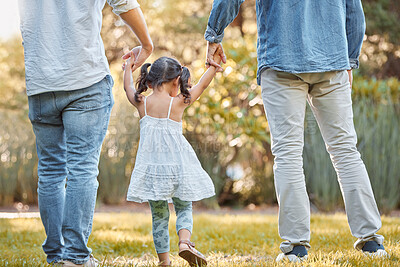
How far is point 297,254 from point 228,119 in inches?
157

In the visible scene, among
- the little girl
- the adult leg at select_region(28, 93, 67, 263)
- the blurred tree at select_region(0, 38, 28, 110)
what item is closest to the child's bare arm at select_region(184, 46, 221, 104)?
the little girl

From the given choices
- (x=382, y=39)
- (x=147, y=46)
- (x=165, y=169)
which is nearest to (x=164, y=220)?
(x=165, y=169)

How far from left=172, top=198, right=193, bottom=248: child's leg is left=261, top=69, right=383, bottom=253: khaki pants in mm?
480

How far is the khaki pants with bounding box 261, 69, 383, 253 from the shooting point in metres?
2.52

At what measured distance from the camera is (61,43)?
2.37m

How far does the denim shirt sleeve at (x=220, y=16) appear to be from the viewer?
263 cm

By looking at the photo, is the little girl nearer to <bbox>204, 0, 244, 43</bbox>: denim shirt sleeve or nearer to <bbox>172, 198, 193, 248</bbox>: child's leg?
<bbox>172, 198, 193, 248</bbox>: child's leg

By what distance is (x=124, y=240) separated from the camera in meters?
3.58

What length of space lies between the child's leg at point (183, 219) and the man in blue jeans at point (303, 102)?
1.58ft

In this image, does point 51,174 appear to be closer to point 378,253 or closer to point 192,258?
point 192,258

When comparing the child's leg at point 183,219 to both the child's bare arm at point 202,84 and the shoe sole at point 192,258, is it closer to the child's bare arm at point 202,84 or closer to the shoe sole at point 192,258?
the shoe sole at point 192,258

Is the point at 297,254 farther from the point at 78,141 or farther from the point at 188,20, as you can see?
the point at 188,20

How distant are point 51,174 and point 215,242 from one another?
156 centimetres

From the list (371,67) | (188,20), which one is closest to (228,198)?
(371,67)
